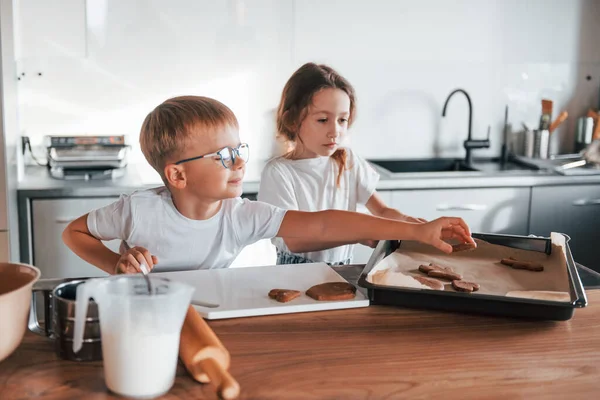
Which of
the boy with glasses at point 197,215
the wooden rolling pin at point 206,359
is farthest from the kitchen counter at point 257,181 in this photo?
the wooden rolling pin at point 206,359

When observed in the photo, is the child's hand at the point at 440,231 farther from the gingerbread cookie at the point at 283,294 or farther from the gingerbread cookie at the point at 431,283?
the gingerbread cookie at the point at 283,294

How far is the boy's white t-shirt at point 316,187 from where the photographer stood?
2068 millimetres

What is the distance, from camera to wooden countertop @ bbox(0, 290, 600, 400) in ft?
3.15

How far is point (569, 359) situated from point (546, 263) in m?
0.45

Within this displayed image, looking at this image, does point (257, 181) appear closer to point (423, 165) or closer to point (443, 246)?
point (423, 165)

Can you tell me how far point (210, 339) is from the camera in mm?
978

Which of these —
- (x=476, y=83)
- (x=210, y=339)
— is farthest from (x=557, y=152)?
(x=210, y=339)

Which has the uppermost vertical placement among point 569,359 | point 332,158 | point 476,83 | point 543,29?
point 543,29

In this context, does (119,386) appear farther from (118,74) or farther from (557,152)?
(557,152)

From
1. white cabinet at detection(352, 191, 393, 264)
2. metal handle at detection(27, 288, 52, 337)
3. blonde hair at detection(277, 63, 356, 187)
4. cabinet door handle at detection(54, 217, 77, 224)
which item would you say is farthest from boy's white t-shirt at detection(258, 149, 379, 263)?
metal handle at detection(27, 288, 52, 337)

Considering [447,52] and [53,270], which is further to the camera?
[447,52]

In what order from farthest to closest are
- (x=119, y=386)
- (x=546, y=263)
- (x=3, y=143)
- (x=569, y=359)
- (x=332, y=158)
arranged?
(x=3, y=143) → (x=332, y=158) → (x=546, y=263) → (x=569, y=359) → (x=119, y=386)

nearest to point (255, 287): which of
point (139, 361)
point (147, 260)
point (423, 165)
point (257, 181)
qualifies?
point (147, 260)

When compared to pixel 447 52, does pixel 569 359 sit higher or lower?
lower
